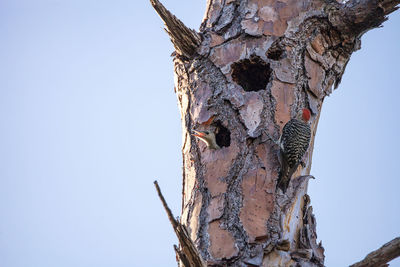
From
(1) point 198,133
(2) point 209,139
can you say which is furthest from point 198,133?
(2) point 209,139

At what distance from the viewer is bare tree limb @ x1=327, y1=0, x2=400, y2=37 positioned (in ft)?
13.3

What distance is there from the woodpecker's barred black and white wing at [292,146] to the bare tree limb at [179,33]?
1.01 m

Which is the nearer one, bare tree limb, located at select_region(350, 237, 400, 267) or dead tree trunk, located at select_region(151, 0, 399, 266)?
bare tree limb, located at select_region(350, 237, 400, 267)

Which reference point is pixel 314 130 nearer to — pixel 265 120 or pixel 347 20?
pixel 265 120

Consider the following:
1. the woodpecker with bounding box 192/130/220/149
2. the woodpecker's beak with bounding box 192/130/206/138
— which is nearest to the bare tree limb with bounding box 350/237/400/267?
the woodpecker with bounding box 192/130/220/149

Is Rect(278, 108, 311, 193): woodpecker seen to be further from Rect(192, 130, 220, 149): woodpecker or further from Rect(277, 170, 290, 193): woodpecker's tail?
Rect(192, 130, 220, 149): woodpecker

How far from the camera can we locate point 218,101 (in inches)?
156

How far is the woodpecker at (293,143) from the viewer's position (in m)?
3.60

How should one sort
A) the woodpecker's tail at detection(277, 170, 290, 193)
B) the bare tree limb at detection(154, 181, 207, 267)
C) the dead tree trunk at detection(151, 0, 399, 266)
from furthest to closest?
the woodpecker's tail at detection(277, 170, 290, 193)
the dead tree trunk at detection(151, 0, 399, 266)
the bare tree limb at detection(154, 181, 207, 267)

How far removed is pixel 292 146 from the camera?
3.82 meters

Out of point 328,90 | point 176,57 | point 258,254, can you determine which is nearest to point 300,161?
point 328,90

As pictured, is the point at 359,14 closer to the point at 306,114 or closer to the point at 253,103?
the point at 306,114

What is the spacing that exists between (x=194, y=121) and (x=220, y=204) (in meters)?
0.79

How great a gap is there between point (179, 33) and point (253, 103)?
807 mm
